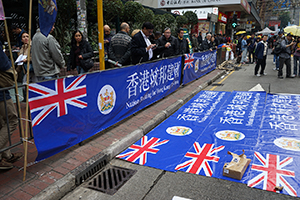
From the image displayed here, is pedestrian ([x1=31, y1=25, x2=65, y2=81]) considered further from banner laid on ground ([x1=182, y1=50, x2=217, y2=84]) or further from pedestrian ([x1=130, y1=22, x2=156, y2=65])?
banner laid on ground ([x1=182, y1=50, x2=217, y2=84])

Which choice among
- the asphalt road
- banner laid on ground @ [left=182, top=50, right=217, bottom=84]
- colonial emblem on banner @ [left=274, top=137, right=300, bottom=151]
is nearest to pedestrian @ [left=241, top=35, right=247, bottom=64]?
banner laid on ground @ [left=182, top=50, right=217, bottom=84]

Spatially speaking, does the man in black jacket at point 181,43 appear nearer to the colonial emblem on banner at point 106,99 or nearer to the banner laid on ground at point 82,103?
the banner laid on ground at point 82,103

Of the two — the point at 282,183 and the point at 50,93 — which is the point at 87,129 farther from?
the point at 282,183

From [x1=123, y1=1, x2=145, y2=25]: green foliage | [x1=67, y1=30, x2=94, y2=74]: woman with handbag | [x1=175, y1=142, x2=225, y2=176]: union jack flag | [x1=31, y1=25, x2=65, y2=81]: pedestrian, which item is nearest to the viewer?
[x1=175, y1=142, x2=225, y2=176]: union jack flag

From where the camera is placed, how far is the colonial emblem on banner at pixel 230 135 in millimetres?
4852

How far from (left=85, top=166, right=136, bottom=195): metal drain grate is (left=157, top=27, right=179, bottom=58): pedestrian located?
17.1ft

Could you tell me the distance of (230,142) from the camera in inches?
184

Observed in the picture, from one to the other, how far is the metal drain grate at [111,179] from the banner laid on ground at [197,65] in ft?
20.1

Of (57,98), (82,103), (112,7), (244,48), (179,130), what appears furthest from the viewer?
(244,48)

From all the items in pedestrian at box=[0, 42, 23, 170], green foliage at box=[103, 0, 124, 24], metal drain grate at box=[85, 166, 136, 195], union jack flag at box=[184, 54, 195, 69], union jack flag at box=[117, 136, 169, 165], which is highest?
green foliage at box=[103, 0, 124, 24]

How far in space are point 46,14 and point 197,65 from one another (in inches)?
325

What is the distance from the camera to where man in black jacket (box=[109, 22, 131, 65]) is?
6.75 metres

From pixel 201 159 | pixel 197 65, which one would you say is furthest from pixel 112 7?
pixel 201 159

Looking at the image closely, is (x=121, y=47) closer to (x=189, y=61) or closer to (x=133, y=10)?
(x=189, y=61)
